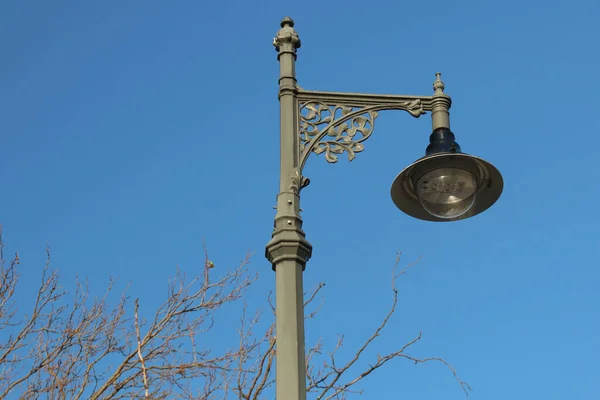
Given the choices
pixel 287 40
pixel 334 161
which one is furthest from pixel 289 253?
pixel 287 40

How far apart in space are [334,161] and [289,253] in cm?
87

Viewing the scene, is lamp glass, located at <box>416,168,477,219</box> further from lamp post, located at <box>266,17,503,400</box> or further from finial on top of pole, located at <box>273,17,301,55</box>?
finial on top of pole, located at <box>273,17,301,55</box>

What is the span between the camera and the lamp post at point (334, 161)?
Answer: 503 cm

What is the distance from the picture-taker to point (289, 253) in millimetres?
5035

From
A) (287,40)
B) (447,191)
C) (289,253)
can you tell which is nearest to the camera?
(289,253)

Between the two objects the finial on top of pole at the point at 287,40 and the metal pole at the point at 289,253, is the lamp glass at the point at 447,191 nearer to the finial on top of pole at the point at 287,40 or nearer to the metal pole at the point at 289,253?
the metal pole at the point at 289,253

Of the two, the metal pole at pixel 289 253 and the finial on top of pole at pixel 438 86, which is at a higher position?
the finial on top of pole at pixel 438 86

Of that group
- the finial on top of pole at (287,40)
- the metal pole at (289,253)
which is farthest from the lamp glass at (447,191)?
the finial on top of pole at (287,40)

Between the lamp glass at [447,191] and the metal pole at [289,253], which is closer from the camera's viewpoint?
the metal pole at [289,253]

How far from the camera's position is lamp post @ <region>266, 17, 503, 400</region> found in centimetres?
503

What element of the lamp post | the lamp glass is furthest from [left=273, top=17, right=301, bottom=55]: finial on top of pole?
the lamp glass

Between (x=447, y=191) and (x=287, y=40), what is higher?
(x=287, y=40)

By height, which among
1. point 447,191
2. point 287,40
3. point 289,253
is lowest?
point 289,253

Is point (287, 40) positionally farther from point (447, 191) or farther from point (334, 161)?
point (447, 191)
